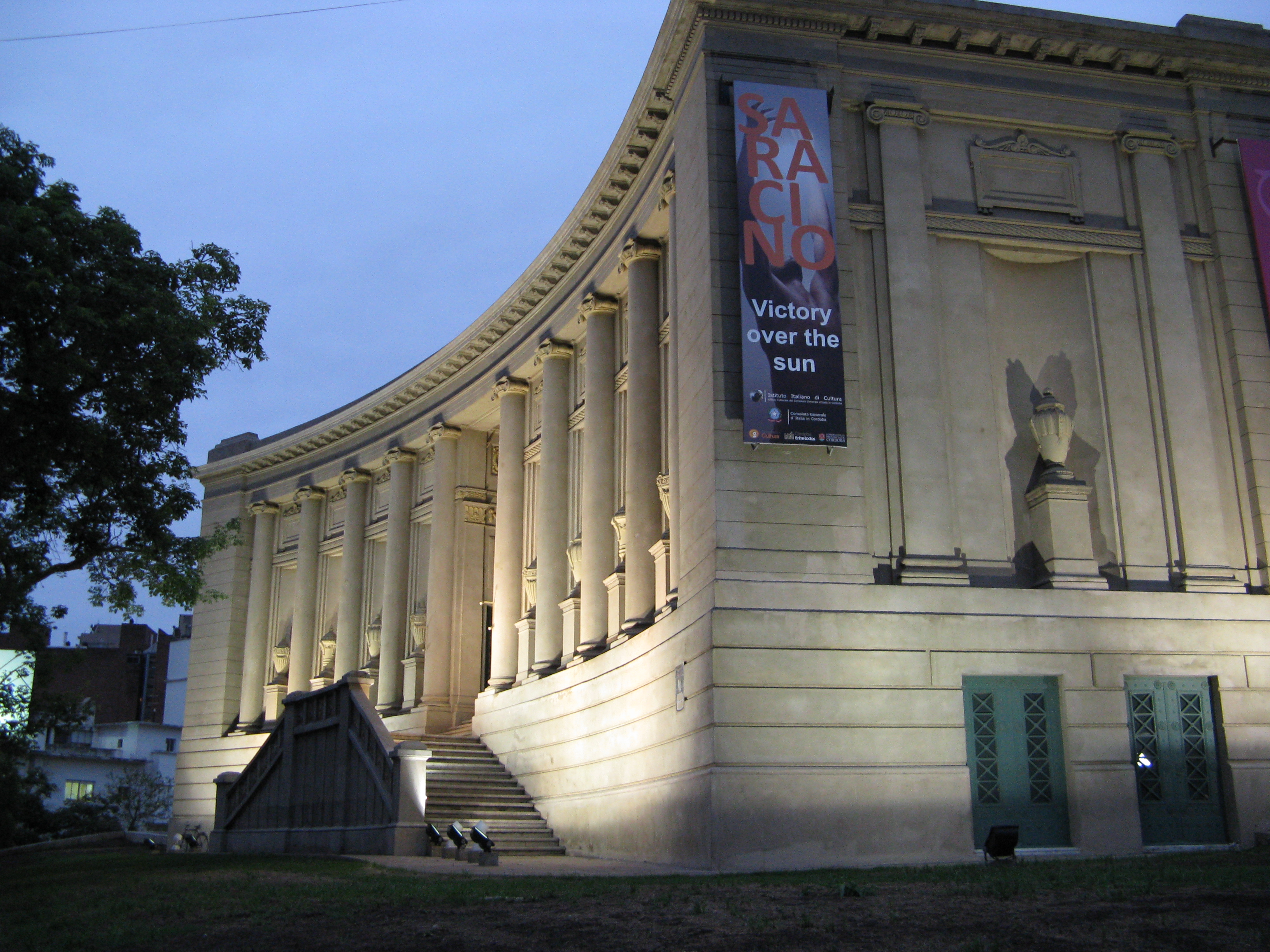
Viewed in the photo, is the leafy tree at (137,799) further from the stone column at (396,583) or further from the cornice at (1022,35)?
the cornice at (1022,35)

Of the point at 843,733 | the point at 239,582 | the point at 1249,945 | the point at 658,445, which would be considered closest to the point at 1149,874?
the point at 1249,945

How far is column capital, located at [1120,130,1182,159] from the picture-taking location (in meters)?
21.5

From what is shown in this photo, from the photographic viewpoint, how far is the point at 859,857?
1673 cm

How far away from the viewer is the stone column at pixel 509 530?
3025 cm

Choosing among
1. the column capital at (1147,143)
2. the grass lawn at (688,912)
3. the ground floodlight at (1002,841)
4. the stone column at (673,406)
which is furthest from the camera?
the column capital at (1147,143)

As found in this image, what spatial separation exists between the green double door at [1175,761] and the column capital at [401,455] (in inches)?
951

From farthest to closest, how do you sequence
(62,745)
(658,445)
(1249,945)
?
(62,745) < (658,445) < (1249,945)

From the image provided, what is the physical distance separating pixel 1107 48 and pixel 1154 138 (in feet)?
5.99

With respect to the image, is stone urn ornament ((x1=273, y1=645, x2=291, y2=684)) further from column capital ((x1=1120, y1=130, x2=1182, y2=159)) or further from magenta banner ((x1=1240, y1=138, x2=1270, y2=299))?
magenta banner ((x1=1240, y1=138, x2=1270, y2=299))

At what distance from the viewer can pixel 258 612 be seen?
42.6 m

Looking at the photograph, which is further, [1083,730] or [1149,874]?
[1083,730]

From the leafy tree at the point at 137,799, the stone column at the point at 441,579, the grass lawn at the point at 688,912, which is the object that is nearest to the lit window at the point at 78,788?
the leafy tree at the point at 137,799

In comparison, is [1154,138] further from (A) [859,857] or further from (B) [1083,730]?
(A) [859,857]

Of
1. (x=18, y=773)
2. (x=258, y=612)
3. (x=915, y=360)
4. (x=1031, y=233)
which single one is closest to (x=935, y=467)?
(x=915, y=360)
